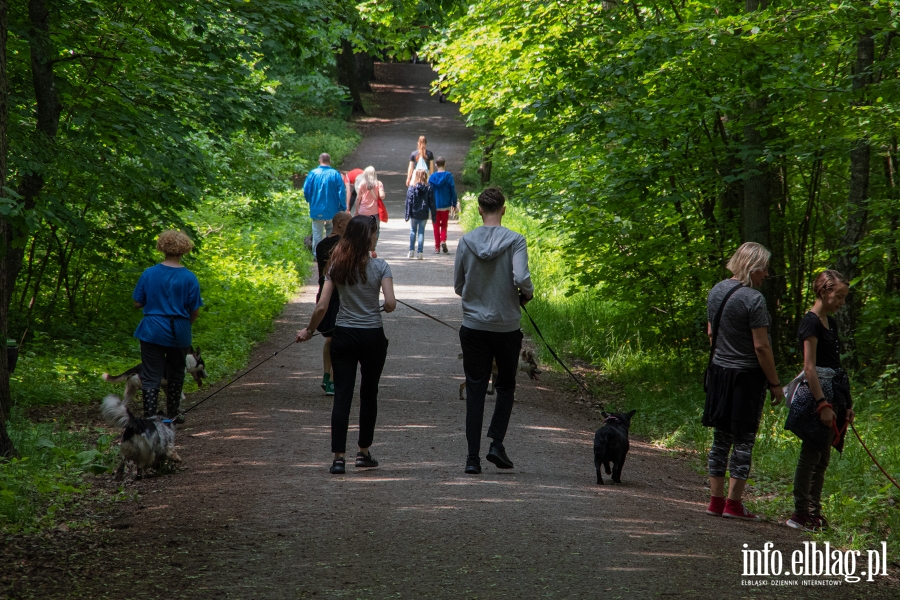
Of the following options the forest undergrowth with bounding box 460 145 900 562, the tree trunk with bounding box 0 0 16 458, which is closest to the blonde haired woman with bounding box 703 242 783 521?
the forest undergrowth with bounding box 460 145 900 562

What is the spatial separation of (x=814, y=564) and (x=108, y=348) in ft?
31.5

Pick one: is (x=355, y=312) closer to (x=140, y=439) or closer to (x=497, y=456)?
(x=497, y=456)

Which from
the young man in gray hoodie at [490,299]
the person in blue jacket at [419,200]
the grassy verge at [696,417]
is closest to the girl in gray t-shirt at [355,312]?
the young man in gray hoodie at [490,299]

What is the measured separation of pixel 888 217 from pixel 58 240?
9899 mm

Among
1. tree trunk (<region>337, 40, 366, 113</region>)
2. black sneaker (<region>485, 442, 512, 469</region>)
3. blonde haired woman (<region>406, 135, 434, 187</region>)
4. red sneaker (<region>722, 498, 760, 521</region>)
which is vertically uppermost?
tree trunk (<region>337, 40, 366, 113</region>)

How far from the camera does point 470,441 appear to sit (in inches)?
264

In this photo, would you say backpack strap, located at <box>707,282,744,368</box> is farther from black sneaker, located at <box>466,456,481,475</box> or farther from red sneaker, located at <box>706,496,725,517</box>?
black sneaker, located at <box>466,456,481,475</box>

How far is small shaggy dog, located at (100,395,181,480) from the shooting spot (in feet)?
21.5

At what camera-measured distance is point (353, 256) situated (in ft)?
21.2

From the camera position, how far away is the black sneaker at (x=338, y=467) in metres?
6.65

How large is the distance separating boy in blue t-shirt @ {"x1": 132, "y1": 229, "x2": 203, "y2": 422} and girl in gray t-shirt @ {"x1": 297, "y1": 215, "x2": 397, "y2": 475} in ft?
4.95

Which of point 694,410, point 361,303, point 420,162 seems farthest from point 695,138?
point 420,162

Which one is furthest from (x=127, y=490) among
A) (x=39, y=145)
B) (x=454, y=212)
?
(x=454, y=212)

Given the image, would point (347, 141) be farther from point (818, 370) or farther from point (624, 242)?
point (818, 370)
